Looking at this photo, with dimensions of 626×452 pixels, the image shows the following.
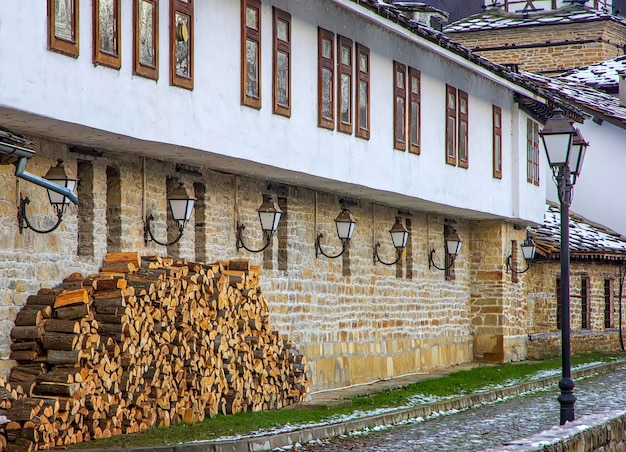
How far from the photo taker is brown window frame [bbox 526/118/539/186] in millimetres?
26603

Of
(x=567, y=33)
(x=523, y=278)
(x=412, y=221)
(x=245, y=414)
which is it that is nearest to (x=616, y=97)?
(x=567, y=33)

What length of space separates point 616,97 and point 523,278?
1286cm

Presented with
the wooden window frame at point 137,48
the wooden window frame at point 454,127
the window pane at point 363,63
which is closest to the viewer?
the wooden window frame at point 137,48

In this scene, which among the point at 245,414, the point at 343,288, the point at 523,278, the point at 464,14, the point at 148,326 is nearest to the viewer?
the point at 148,326

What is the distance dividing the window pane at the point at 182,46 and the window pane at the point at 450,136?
8.85 meters

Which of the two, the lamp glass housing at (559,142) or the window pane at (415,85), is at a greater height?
the window pane at (415,85)

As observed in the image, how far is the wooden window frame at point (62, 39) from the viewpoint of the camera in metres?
11.3

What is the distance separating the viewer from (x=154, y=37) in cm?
1321

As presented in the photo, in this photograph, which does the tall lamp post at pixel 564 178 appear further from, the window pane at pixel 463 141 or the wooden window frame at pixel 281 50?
the window pane at pixel 463 141

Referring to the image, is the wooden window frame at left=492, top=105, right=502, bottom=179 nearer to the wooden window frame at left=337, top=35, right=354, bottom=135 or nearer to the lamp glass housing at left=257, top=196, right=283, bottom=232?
the wooden window frame at left=337, top=35, right=354, bottom=135

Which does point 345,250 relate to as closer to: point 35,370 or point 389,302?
point 389,302

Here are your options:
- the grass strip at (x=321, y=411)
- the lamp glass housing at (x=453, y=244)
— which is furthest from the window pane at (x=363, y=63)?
the lamp glass housing at (x=453, y=244)

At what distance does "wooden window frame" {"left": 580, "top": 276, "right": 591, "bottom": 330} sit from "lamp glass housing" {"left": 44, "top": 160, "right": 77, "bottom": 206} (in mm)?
21936

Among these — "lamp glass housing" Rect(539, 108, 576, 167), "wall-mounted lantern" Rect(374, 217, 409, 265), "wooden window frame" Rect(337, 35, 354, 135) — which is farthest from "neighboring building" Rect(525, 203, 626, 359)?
"lamp glass housing" Rect(539, 108, 576, 167)
